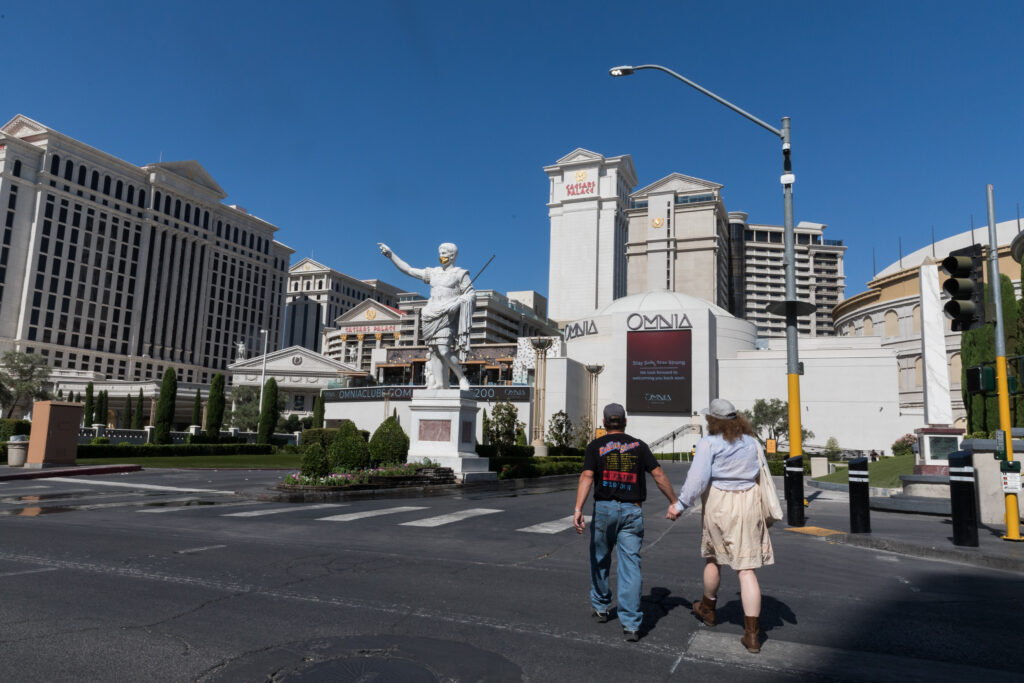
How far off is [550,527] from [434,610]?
5.67 meters

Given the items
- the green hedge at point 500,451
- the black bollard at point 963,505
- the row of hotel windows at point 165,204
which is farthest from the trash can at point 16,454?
the row of hotel windows at point 165,204

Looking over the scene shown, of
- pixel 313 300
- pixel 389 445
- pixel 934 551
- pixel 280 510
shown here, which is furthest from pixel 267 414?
pixel 313 300

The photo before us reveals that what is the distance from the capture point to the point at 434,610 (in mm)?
5695

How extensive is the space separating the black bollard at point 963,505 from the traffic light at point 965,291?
203cm

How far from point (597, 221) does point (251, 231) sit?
77.3m

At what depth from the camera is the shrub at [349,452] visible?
1698cm

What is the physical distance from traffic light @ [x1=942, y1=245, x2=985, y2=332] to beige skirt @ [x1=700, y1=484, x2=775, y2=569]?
6671 millimetres

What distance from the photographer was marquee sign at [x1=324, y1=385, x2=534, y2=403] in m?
65.7

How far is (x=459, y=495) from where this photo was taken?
16.3m

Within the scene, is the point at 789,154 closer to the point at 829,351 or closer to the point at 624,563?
the point at 624,563

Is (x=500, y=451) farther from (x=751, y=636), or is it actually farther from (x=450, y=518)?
(x=751, y=636)

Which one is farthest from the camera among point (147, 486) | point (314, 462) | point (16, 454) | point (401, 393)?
point (401, 393)

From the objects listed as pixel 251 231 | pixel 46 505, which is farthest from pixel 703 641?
pixel 251 231

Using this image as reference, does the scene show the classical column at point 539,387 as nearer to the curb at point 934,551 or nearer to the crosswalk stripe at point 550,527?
the crosswalk stripe at point 550,527
